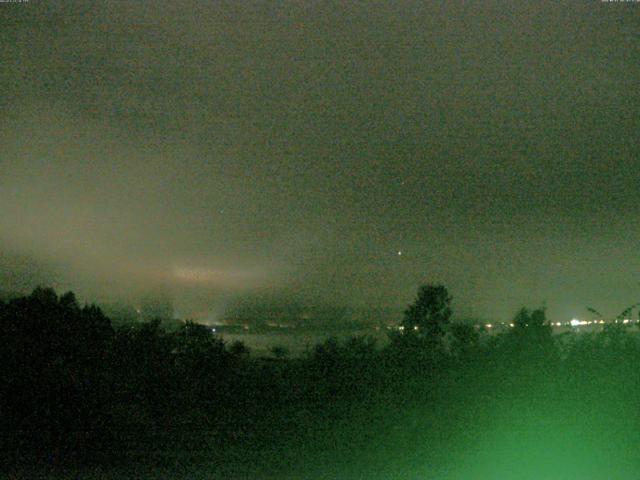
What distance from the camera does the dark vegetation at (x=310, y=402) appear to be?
1038 centimetres

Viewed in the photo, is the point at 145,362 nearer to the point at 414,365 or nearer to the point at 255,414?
the point at 255,414

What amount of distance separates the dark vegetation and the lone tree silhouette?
404cm

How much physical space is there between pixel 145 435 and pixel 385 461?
11.3 ft

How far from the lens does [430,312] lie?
19.6 m

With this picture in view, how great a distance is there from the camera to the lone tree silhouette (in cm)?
1795

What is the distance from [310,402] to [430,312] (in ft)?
25.9

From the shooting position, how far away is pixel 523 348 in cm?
1268

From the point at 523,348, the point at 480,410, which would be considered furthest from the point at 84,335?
the point at 523,348

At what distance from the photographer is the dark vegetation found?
1038 cm

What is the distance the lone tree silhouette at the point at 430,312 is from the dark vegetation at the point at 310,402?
4041mm

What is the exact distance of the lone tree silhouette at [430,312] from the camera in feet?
58.9

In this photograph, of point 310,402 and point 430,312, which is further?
point 430,312

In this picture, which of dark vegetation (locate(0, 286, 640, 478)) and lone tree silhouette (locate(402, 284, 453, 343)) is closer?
dark vegetation (locate(0, 286, 640, 478))

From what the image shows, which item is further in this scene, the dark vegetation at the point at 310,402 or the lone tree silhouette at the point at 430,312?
the lone tree silhouette at the point at 430,312
